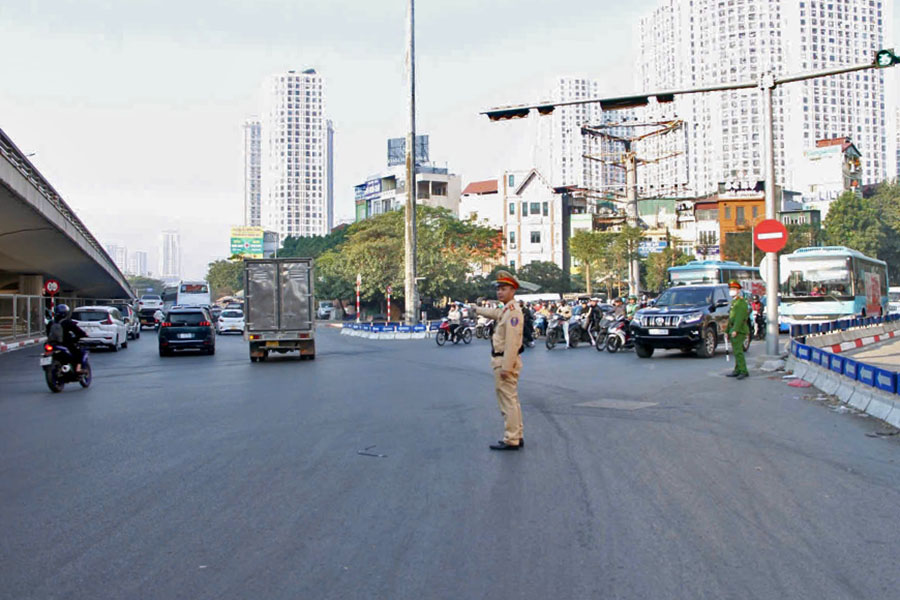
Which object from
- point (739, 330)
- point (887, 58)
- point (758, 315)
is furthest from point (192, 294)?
point (887, 58)

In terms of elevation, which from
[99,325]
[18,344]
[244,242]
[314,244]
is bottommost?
[18,344]

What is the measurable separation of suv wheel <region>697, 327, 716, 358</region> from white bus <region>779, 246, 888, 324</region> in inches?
398

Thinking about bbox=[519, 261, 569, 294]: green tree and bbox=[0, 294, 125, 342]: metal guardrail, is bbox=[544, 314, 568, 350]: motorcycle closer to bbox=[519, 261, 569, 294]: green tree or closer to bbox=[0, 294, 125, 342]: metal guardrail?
bbox=[0, 294, 125, 342]: metal guardrail

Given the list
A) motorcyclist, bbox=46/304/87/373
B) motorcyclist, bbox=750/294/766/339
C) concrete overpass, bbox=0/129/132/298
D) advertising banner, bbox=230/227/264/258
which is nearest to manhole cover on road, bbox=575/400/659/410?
motorcyclist, bbox=46/304/87/373

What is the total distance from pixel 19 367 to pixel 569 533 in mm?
20998

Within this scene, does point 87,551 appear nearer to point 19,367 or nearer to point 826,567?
point 826,567

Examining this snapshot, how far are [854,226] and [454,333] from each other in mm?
57641

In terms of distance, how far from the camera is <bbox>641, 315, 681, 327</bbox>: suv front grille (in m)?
20.6

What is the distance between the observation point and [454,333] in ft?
100

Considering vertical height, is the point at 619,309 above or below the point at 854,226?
below

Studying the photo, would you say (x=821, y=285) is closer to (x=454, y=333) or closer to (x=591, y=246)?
(x=454, y=333)

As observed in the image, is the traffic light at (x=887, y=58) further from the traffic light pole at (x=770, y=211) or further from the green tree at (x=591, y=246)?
the green tree at (x=591, y=246)

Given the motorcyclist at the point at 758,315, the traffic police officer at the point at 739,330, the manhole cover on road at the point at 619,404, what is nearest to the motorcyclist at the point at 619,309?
the motorcyclist at the point at 758,315

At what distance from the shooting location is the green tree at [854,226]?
73.4 metres
